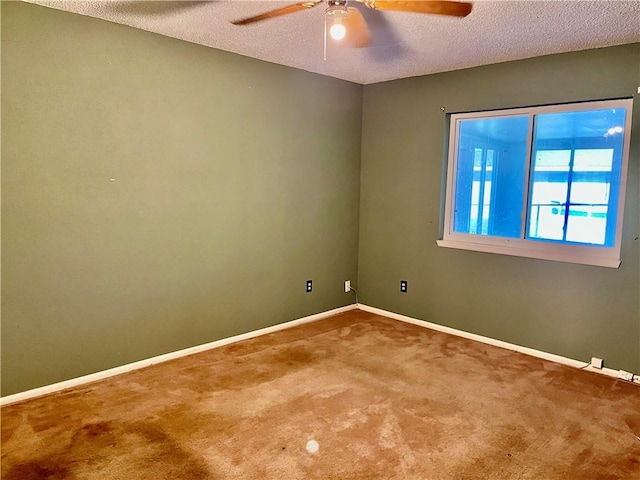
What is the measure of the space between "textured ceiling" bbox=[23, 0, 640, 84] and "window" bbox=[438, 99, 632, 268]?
0.52 metres

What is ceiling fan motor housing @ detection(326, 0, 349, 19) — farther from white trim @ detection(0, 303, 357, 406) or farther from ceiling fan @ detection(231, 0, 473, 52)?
white trim @ detection(0, 303, 357, 406)

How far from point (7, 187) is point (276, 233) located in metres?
2.03

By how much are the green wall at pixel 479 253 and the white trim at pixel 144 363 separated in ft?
3.17

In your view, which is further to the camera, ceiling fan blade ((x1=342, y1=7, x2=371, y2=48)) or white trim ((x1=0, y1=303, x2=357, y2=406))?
white trim ((x1=0, y1=303, x2=357, y2=406))

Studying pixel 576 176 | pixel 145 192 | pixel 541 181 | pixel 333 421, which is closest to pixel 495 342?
pixel 541 181

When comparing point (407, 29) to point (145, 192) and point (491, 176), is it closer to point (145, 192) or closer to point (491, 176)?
point (491, 176)

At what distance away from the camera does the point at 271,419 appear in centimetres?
256

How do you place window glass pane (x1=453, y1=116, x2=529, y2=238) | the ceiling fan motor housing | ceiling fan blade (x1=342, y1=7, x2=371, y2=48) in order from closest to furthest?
1. the ceiling fan motor housing
2. ceiling fan blade (x1=342, y1=7, x2=371, y2=48)
3. window glass pane (x1=453, y1=116, x2=529, y2=238)

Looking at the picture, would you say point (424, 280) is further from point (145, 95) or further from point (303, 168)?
point (145, 95)

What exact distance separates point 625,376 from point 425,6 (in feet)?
9.54

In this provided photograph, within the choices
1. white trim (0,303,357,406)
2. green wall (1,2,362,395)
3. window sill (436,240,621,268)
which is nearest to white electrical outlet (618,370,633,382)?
window sill (436,240,621,268)

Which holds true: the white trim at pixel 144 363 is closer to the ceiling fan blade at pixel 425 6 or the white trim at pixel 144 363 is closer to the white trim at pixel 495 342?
the white trim at pixel 495 342

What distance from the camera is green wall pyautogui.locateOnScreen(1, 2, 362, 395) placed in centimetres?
265

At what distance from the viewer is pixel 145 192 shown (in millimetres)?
3148
